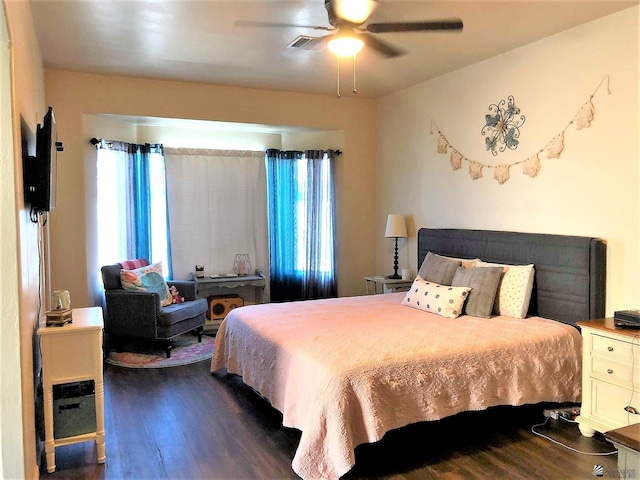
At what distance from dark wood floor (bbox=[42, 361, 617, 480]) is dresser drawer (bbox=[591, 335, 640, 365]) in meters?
0.52

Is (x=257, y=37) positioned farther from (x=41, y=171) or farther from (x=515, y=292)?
(x=515, y=292)

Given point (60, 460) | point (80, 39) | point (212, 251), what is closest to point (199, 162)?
point (212, 251)

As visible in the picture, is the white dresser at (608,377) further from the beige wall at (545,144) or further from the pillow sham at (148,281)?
the pillow sham at (148,281)

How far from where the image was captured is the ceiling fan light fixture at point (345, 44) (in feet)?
10.1

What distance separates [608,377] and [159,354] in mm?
3727

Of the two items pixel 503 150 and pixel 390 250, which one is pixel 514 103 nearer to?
pixel 503 150

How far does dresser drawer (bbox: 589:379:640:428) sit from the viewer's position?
2901 mm

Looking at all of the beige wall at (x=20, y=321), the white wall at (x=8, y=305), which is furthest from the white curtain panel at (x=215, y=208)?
the white wall at (x=8, y=305)

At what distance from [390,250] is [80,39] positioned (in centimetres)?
372

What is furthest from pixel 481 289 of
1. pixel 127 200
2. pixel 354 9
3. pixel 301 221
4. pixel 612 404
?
pixel 127 200

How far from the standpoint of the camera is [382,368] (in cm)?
280

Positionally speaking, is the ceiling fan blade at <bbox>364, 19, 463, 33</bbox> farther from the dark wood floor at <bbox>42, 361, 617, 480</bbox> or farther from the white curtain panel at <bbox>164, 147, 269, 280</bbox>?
the white curtain panel at <bbox>164, 147, 269, 280</bbox>

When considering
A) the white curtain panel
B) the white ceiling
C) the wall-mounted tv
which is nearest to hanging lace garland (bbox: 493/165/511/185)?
the white ceiling

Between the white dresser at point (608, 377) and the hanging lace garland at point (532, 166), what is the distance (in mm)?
1331
